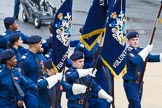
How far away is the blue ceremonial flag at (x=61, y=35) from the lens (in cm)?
768

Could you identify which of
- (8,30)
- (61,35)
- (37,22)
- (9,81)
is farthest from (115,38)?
(37,22)

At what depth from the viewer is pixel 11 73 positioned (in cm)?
851

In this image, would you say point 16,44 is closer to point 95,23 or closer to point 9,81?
point 9,81

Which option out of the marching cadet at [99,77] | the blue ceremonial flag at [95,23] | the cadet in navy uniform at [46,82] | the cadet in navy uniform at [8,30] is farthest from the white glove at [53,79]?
the cadet in navy uniform at [8,30]

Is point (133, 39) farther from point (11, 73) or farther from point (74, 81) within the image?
point (11, 73)

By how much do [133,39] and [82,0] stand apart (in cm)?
1418

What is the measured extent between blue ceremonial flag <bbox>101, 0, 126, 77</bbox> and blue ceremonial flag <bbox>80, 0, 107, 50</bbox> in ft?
0.76

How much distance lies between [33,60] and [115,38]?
1.97 m

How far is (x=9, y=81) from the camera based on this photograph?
27.7 feet

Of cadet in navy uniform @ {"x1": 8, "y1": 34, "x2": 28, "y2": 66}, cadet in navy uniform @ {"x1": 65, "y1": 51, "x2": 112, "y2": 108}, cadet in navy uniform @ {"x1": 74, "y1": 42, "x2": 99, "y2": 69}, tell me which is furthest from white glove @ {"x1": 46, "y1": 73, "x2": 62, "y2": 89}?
cadet in navy uniform @ {"x1": 8, "y1": 34, "x2": 28, "y2": 66}

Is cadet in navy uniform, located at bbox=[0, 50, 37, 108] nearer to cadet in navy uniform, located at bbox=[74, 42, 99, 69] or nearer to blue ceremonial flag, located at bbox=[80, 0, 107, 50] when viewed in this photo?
blue ceremonial flag, located at bbox=[80, 0, 107, 50]

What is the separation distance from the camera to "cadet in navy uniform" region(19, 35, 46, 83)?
934 cm

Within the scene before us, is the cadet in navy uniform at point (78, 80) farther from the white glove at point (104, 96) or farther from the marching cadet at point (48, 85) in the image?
the marching cadet at point (48, 85)

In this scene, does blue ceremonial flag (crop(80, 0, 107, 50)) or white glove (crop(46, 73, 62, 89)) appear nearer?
white glove (crop(46, 73, 62, 89))
